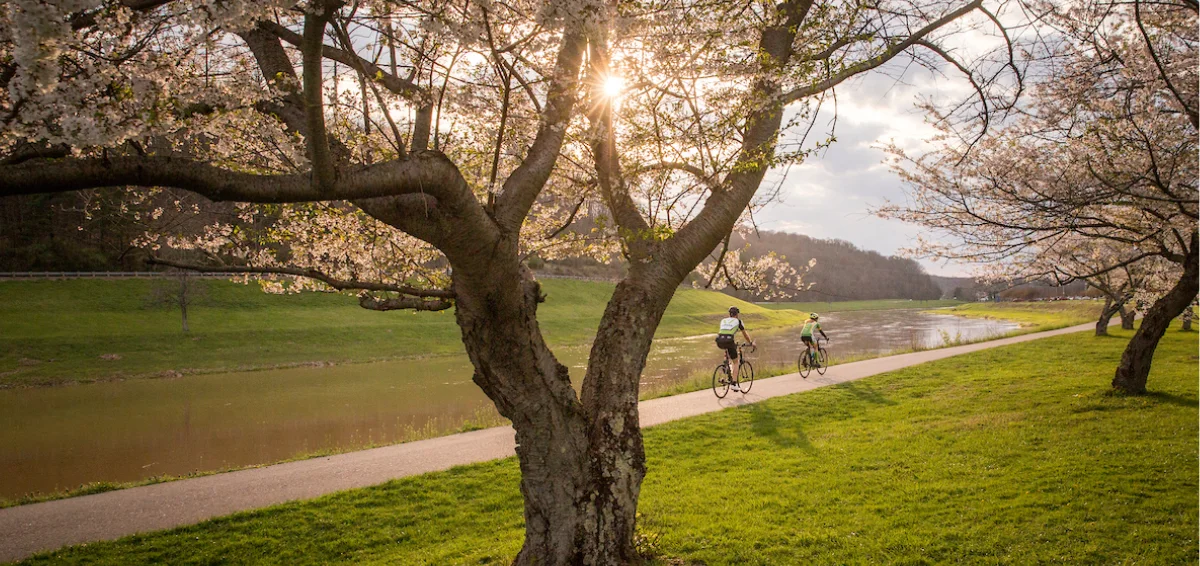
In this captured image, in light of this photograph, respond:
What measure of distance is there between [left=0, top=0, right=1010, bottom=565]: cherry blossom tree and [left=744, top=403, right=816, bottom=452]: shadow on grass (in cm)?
532

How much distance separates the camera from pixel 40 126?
2.77m

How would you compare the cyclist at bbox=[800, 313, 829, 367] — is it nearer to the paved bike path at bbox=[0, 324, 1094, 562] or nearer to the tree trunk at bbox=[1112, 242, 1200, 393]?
the paved bike path at bbox=[0, 324, 1094, 562]

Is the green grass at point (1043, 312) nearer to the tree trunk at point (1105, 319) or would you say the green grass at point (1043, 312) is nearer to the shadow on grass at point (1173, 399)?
the tree trunk at point (1105, 319)

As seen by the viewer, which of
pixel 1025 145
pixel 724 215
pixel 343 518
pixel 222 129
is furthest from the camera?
pixel 1025 145

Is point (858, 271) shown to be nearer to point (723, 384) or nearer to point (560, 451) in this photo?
point (723, 384)

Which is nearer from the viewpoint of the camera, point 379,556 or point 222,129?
point 222,129

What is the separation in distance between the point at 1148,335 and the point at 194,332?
3381 centimetres

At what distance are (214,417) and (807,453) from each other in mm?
14278

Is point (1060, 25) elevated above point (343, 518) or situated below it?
above

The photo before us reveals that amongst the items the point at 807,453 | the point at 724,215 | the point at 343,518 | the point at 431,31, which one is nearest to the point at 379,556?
the point at 343,518

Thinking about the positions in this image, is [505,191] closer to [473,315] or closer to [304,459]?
[473,315]

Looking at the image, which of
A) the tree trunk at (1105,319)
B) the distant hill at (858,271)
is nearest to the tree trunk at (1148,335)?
the tree trunk at (1105,319)

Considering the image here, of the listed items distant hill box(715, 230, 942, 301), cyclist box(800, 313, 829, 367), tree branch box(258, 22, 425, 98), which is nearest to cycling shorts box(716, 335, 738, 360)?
cyclist box(800, 313, 829, 367)

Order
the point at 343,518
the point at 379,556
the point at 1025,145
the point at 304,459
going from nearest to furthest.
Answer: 1. the point at 379,556
2. the point at 343,518
3. the point at 1025,145
4. the point at 304,459
